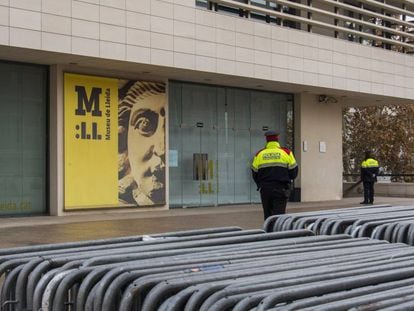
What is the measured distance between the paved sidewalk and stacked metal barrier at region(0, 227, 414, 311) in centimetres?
700

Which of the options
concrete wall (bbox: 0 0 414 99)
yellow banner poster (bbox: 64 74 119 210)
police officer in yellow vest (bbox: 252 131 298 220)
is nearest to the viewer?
police officer in yellow vest (bbox: 252 131 298 220)

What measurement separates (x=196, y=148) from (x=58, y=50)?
630 centimetres

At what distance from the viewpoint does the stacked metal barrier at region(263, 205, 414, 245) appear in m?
4.70

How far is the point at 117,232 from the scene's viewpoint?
11.9 metres

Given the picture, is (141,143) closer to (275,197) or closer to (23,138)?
(23,138)

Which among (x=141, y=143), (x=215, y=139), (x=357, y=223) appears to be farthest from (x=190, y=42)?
(x=357, y=223)

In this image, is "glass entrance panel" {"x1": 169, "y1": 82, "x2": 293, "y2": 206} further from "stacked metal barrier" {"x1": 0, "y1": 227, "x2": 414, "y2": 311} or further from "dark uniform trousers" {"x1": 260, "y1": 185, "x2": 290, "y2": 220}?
"stacked metal barrier" {"x1": 0, "y1": 227, "x2": 414, "y2": 311}

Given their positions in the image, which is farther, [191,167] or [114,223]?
[191,167]

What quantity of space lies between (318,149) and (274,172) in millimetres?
12781

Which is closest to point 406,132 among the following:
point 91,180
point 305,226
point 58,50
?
point 91,180

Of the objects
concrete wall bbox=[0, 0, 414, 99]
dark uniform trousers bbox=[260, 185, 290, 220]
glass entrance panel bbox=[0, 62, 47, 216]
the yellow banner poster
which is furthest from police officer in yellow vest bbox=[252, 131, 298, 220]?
glass entrance panel bbox=[0, 62, 47, 216]

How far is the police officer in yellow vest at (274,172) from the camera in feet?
32.1

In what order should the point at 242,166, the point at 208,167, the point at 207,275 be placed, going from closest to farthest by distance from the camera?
the point at 207,275, the point at 208,167, the point at 242,166

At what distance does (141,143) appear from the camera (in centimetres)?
1720
